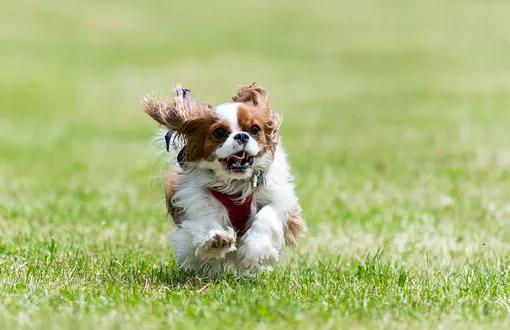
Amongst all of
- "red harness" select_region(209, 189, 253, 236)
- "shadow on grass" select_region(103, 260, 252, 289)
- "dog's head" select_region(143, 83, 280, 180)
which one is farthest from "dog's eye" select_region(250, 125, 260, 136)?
"shadow on grass" select_region(103, 260, 252, 289)

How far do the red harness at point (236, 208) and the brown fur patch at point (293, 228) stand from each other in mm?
324

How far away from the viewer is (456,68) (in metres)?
28.9

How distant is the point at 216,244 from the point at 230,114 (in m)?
0.84

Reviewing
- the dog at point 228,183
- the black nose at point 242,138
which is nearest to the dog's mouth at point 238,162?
the dog at point 228,183

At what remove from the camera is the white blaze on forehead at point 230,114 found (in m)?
6.27

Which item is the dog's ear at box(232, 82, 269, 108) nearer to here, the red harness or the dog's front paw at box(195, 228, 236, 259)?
the red harness

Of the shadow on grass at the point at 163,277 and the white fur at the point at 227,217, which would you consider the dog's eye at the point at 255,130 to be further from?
the shadow on grass at the point at 163,277

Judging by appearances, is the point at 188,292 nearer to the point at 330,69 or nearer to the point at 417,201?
the point at 417,201

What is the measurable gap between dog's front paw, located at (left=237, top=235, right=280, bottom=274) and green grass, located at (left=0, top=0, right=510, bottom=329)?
147 millimetres

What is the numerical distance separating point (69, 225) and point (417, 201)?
382 centimetres

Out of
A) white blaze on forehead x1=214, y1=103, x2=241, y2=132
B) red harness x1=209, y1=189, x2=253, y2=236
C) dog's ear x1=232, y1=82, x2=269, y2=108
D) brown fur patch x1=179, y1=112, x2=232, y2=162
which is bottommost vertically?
red harness x1=209, y1=189, x2=253, y2=236

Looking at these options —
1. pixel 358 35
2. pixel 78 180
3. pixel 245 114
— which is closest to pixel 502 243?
pixel 245 114

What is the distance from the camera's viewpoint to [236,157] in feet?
20.6

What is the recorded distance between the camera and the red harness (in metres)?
6.68
